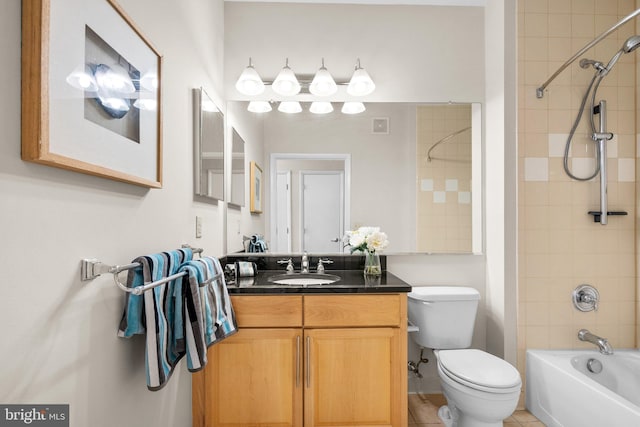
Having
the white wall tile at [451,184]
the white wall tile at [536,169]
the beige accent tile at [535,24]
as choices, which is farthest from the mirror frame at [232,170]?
the beige accent tile at [535,24]

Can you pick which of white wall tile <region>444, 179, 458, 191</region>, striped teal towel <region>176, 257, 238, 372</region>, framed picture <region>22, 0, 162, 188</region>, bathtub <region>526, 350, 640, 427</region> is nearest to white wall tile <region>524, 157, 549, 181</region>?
white wall tile <region>444, 179, 458, 191</region>

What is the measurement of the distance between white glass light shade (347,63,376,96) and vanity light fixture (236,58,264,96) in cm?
57

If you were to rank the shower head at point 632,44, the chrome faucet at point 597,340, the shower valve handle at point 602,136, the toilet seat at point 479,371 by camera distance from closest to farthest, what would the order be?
the toilet seat at point 479,371
the shower head at point 632,44
the chrome faucet at point 597,340
the shower valve handle at point 602,136

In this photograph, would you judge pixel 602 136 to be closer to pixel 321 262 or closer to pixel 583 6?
pixel 583 6

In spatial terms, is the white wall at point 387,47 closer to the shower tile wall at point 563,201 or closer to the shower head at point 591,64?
the shower tile wall at point 563,201

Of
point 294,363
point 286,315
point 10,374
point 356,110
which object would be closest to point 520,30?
point 356,110

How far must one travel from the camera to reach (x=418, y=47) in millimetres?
2309

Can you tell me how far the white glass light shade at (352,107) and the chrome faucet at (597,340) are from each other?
1.92 m

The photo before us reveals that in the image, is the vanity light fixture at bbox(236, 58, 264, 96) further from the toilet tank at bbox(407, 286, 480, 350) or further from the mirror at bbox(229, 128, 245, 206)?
the toilet tank at bbox(407, 286, 480, 350)

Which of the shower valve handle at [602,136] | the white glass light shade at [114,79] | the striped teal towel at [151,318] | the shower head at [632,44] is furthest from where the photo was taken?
the shower valve handle at [602,136]

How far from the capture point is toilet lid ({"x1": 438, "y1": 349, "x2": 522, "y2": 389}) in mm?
1581

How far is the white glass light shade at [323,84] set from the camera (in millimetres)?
2199

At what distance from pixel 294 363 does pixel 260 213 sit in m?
0.99

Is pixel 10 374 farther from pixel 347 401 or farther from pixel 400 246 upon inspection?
pixel 400 246
